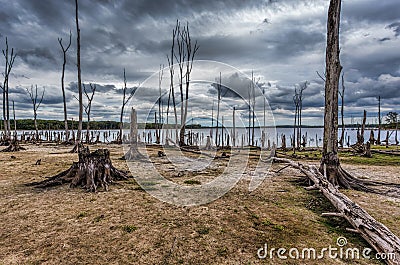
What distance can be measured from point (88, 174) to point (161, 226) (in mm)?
3373

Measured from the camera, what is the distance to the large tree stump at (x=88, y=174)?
6.19 m

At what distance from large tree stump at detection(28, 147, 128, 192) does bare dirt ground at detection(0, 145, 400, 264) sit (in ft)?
0.90

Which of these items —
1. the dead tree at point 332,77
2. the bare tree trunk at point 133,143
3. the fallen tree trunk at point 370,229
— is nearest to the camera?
the fallen tree trunk at point 370,229

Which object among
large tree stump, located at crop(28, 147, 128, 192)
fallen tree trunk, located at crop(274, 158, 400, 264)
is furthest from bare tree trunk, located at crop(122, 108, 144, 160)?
fallen tree trunk, located at crop(274, 158, 400, 264)

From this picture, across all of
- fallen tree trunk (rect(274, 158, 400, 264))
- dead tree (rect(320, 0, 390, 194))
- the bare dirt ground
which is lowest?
the bare dirt ground

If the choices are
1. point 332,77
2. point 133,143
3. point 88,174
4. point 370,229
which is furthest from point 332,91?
point 133,143

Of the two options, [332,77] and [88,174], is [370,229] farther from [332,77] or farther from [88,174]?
[88,174]

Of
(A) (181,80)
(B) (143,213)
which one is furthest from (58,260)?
(A) (181,80)

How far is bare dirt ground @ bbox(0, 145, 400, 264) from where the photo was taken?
298 cm

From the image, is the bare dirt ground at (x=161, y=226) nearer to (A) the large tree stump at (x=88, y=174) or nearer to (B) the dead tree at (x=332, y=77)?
(A) the large tree stump at (x=88, y=174)

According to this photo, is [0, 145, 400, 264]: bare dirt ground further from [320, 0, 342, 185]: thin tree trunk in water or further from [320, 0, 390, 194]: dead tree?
[320, 0, 342, 185]: thin tree trunk in water

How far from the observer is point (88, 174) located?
20.5ft

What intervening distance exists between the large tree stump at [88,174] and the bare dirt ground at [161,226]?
28cm

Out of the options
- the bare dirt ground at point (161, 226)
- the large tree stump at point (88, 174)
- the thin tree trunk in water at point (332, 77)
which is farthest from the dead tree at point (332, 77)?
the large tree stump at point (88, 174)
